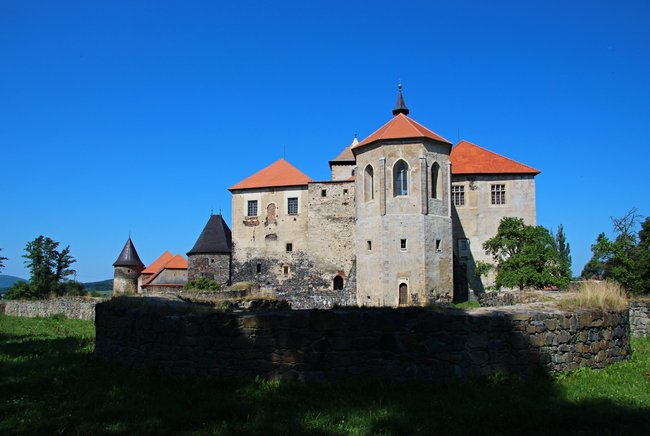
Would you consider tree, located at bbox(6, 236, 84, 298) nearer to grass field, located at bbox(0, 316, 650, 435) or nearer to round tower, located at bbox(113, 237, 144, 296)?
round tower, located at bbox(113, 237, 144, 296)

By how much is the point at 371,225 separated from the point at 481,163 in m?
12.4

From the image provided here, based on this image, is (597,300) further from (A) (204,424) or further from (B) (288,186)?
(B) (288,186)

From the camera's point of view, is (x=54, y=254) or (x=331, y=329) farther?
(x=54, y=254)

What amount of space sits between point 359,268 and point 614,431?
1126 inches

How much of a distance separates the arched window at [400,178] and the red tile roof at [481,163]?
8460 millimetres

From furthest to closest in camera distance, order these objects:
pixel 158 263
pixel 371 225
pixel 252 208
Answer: pixel 158 263 < pixel 252 208 < pixel 371 225

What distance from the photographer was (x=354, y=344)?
7715 millimetres

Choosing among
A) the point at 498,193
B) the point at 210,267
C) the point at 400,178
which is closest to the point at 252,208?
the point at 210,267

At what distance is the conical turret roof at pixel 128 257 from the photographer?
5522 cm

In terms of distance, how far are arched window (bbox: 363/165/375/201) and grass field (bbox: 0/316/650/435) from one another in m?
25.9

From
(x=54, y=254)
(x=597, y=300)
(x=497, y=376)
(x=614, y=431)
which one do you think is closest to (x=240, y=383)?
(x=497, y=376)

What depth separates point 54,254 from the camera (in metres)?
49.5

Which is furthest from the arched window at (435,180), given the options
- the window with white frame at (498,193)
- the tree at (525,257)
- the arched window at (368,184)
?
the window with white frame at (498,193)

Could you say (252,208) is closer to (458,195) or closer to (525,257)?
(458,195)
